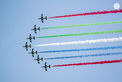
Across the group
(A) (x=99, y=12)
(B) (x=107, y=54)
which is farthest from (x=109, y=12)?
(B) (x=107, y=54)

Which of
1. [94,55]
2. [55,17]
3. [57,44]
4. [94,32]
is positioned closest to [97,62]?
[94,55]

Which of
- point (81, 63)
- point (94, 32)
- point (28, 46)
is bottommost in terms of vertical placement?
point (81, 63)

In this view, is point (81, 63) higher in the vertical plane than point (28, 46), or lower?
lower

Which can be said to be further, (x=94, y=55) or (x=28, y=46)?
(x=28, y=46)

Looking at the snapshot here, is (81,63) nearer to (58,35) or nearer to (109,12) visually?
(58,35)

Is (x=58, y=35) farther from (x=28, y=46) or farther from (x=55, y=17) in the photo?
(x=28, y=46)

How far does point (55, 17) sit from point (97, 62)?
24.3ft

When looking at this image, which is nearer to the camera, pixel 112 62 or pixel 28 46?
pixel 112 62

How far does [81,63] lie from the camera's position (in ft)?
77.4

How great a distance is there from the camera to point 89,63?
77.1 feet

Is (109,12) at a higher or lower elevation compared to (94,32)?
higher

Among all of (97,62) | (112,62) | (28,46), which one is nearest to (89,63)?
(97,62)

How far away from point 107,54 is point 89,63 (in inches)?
91.9

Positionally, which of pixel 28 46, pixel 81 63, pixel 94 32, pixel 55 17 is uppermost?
pixel 55 17
